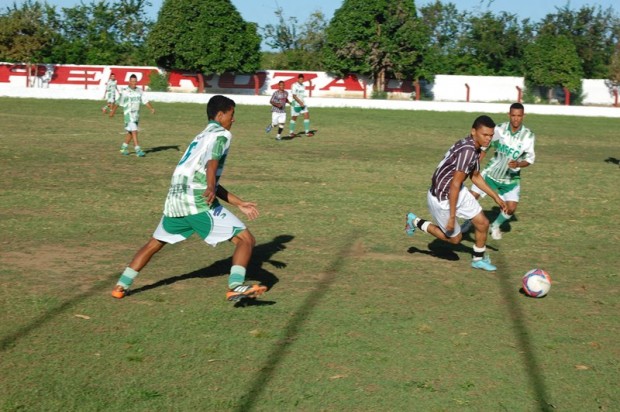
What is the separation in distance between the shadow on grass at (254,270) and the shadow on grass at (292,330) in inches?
19.6

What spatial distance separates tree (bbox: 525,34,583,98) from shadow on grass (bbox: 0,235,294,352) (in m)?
51.8

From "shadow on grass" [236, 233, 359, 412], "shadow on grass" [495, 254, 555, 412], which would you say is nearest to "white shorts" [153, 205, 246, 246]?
"shadow on grass" [236, 233, 359, 412]

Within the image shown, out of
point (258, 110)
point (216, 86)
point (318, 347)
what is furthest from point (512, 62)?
point (318, 347)

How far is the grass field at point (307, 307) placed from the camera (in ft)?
21.6

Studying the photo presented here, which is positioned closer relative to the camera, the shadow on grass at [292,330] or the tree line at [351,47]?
the shadow on grass at [292,330]

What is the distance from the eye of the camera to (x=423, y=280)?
396 inches

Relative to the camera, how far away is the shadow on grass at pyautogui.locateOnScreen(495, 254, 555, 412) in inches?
260

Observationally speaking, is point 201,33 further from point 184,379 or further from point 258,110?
point 184,379

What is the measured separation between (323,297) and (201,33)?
52.0 meters

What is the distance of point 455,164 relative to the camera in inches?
408

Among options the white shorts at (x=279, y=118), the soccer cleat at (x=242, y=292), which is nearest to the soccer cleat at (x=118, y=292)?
the soccer cleat at (x=242, y=292)

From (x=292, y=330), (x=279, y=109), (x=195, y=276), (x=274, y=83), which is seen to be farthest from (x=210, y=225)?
(x=274, y=83)

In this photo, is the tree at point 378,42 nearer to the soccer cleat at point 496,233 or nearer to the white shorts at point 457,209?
the soccer cleat at point 496,233

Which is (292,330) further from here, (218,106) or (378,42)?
(378,42)
